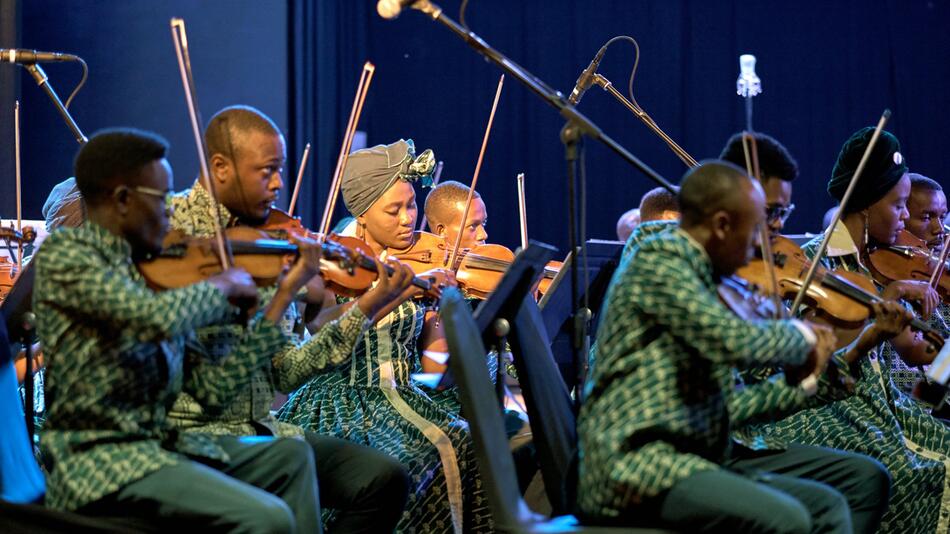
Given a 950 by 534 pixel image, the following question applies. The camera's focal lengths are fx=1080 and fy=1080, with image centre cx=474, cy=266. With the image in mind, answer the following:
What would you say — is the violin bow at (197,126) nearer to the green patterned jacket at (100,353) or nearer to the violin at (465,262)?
the green patterned jacket at (100,353)

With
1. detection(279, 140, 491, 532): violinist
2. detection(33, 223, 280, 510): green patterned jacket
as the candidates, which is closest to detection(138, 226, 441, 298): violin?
detection(33, 223, 280, 510): green patterned jacket

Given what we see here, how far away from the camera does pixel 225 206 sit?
2.70 meters

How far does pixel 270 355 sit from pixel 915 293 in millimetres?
1984

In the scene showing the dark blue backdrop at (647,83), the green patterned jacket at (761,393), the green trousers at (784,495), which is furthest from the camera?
the dark blue backdrop at (647,83)

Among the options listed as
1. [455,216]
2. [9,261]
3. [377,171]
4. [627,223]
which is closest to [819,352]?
[377,171]

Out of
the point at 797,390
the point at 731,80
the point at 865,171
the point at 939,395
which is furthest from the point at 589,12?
the point at 797,390

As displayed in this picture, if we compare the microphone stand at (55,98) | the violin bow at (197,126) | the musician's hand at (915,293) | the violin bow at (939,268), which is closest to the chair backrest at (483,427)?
the violin bow at (197,126)

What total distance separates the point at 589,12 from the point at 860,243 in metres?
3.85

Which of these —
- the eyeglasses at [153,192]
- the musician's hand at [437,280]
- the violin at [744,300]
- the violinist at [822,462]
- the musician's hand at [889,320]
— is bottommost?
the violinist at [822,462]

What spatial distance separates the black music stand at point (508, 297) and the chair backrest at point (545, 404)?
0.29 ft

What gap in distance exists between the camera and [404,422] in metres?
3.23

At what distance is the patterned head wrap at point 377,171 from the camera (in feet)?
12.5

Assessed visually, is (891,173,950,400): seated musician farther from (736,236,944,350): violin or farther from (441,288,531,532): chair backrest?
(441,288,531,532): chair backrest

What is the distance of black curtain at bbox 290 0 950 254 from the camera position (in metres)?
7.01
